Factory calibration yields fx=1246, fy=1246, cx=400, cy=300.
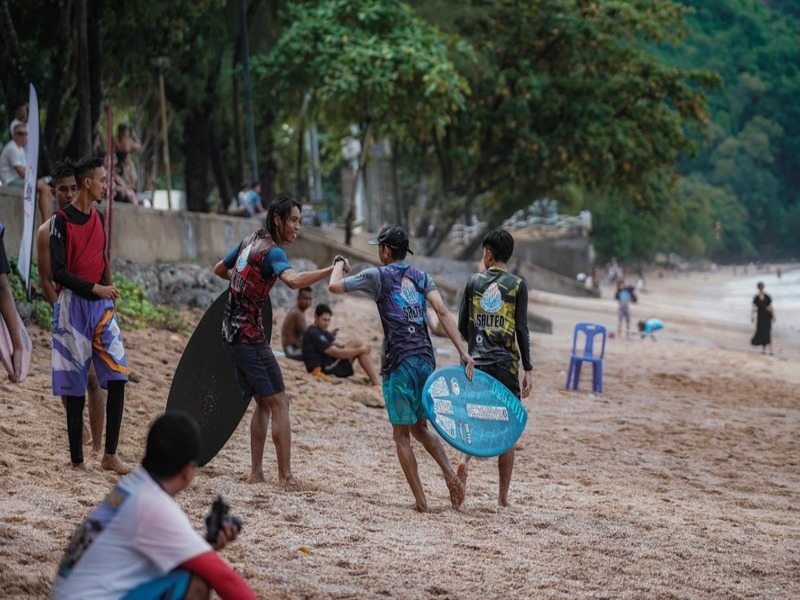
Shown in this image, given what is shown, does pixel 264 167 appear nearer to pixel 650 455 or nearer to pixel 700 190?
pixel 650 455

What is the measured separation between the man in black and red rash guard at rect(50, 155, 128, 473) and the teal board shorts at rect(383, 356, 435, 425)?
1490 mm

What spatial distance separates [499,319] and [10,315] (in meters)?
2.73

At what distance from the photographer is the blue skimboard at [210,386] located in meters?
7.36

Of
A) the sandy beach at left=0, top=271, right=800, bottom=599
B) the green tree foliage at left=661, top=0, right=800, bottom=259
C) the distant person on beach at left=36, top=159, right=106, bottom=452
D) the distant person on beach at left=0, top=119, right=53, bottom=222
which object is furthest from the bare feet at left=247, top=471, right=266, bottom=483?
the green tree foliage at left=661, top=0, right=800, bottom=259

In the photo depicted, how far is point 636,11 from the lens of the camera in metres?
31.5

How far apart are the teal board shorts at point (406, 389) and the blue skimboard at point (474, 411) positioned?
0.10 meters

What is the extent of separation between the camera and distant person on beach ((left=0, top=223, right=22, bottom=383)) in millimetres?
6109

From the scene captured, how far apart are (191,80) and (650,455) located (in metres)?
14.4

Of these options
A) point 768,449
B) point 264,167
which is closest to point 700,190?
point 264,167

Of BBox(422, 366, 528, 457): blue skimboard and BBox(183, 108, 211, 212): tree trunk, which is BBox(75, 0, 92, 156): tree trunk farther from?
BBox(422, 366, 528, 457): blue skimboard

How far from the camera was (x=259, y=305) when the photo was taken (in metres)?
6.96

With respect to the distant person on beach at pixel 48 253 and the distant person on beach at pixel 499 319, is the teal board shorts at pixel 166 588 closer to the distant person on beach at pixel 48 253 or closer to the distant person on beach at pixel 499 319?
the distant person on beach at pixel 48 253

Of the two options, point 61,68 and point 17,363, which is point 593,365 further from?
point 17,363

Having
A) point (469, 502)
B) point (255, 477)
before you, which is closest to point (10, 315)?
point (255, 477)
